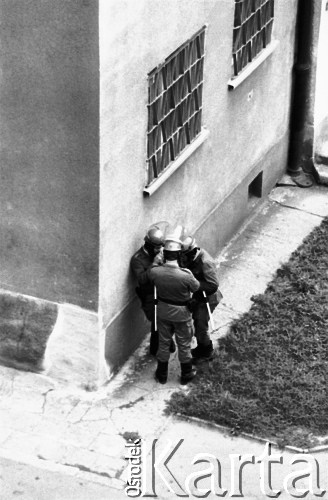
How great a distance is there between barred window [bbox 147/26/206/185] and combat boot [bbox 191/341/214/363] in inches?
72.2

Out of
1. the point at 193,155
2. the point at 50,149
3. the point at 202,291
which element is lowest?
the point at 202,291

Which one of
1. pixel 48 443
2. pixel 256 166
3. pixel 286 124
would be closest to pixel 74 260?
pixel 48 443

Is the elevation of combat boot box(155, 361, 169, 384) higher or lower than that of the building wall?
lower

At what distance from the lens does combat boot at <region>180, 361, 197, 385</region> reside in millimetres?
11841

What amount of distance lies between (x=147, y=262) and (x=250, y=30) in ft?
12.1

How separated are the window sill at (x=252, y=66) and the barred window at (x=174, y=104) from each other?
34.5 inches

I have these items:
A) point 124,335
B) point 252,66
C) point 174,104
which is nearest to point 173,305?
point 124,335

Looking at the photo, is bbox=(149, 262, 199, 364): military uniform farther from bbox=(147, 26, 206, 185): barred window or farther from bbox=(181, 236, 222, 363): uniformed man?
bbox=(147, 26, 206, 185): barred window

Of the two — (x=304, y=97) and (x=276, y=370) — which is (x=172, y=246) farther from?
(x=304, y=97)

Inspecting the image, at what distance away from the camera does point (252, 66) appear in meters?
13.9

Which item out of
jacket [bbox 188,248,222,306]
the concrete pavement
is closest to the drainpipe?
the concrete pavement

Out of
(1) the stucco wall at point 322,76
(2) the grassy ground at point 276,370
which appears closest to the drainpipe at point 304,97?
(1) the stucco wall at point 322,76

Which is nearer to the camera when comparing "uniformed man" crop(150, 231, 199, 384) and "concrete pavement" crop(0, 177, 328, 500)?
"concrete pavement" crop(0, 177, 328, 500)

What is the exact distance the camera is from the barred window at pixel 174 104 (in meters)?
11.7
